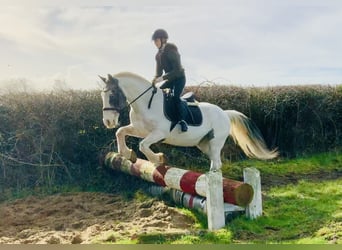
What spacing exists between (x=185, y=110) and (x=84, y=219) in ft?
4.82

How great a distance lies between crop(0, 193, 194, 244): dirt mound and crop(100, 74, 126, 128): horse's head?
0.87 metres

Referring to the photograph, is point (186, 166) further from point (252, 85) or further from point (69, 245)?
point (69, 245)

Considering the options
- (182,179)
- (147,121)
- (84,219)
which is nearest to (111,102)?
(147,121)

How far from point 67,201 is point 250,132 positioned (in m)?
2.22

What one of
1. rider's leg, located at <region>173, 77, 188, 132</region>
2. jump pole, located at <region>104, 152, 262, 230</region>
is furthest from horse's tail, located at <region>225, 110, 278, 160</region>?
jump pole, located at <region>104, 152, 262, 230</region>

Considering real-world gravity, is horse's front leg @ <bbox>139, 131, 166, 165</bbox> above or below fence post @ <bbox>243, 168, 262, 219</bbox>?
above

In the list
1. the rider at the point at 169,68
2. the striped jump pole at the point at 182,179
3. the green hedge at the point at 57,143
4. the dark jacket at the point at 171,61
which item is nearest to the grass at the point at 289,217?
the striped jump pole at the point at 182,179

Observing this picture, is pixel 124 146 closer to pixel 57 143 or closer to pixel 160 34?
pixel 160 34

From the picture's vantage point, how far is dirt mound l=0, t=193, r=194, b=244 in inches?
159

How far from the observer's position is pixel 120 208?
5.14m

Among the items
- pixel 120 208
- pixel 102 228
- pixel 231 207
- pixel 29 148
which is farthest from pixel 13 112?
pixel 231 207

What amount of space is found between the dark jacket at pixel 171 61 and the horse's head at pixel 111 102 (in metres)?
→ 0.49

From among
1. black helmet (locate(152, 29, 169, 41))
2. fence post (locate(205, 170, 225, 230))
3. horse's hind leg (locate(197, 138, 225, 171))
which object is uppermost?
black helmet (locate(152, 29, 169, 41))

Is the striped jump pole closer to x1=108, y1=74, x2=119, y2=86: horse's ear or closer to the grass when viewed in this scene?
the grass
